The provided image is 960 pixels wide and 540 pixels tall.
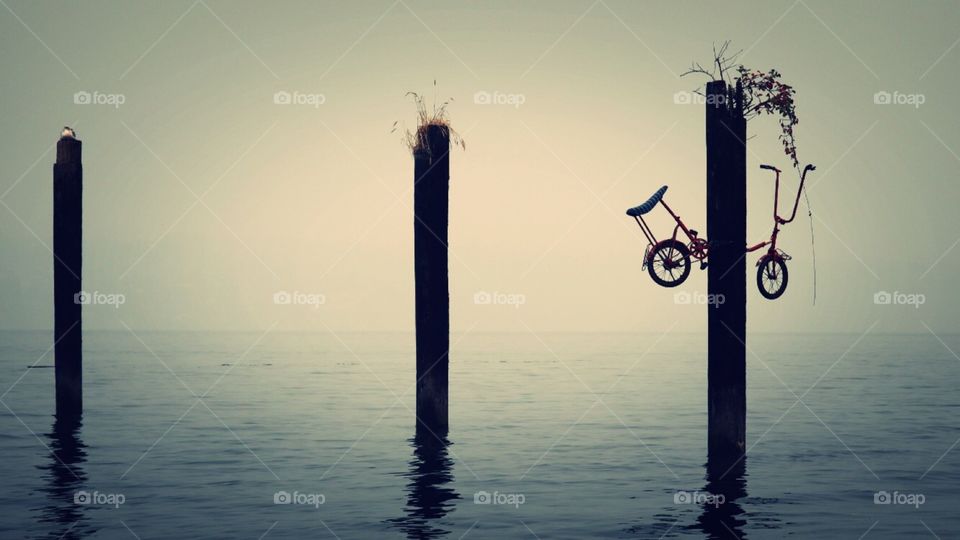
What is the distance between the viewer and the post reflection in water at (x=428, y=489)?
14.0 metres

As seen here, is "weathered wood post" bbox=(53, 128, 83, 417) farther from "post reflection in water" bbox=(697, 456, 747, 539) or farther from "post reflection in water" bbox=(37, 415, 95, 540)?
"post reflection in water" bbox=(697, 456, 747, 539)

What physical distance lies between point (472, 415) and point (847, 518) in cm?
1461

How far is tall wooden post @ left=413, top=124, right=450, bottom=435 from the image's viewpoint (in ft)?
56.0

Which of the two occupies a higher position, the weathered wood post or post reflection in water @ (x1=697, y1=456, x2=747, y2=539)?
the weathered wood post

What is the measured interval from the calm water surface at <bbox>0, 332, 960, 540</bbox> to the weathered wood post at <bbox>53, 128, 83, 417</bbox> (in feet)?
7.47

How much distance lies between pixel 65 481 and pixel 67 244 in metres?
5.40

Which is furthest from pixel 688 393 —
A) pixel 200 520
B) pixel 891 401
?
pixel 200 520

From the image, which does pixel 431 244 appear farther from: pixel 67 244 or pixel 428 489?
pixel 67 244

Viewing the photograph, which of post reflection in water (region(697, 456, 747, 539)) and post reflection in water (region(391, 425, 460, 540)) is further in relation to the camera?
post reflection in water (region(391, 425, 460, 540))

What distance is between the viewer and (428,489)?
54.7ft

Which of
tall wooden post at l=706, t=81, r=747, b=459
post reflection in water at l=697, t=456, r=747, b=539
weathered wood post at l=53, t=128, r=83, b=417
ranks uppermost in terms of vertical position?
weathered wood post at l=53, t=128, r=83, b=417

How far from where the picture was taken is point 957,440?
2369cm

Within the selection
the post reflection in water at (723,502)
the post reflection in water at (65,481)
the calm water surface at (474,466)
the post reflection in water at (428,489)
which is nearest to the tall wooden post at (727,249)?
the post reflection in water at (723,502)

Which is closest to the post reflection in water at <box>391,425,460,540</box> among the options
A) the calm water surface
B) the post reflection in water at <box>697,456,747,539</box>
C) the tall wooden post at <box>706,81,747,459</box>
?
the calm water surface
